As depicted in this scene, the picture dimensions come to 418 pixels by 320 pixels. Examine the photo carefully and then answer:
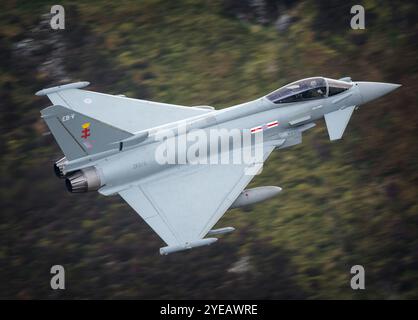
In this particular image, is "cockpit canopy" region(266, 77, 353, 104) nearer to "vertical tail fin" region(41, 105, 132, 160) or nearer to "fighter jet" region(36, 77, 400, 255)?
"fighter jet" region(36, 77, 400, 255)

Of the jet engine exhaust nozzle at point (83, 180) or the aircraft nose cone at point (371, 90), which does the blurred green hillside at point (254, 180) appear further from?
the jet engine exhaust nozzle at point (83, 180)

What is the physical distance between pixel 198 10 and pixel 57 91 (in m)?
8.51

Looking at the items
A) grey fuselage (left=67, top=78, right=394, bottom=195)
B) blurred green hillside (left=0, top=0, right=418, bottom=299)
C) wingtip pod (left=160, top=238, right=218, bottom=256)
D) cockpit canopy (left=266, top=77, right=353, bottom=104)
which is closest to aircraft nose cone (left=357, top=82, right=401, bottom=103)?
grey fuselage (left=67, top=78, right=394, bottom=195)

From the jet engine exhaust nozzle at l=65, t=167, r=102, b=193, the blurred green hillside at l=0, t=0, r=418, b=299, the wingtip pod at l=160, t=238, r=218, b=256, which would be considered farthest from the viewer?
the blurred green hillside at l=0, t=0, r=418, b=299

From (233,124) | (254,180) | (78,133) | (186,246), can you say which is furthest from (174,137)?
(254,180)

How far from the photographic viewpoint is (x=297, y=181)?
32500 mm

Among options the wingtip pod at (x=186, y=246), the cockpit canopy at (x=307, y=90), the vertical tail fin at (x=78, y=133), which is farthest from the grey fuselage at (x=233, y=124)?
the wingtip pod at (x=186, y=246)

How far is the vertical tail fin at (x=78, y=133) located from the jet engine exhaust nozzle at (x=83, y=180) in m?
0.50

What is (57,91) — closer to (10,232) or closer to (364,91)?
(10,232)

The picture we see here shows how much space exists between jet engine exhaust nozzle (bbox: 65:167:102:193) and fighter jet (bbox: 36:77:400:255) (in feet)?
0.09

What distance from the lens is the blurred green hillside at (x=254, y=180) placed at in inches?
1209

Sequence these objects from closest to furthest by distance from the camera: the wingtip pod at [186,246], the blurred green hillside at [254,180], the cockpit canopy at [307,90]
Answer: the wingtip pod at [186,246] → the cockpit canopy at [307,90] → the blurred green hillside at [254,180]

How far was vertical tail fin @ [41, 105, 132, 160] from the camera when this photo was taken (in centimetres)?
2711

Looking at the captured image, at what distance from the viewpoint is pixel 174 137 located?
28781 mm
